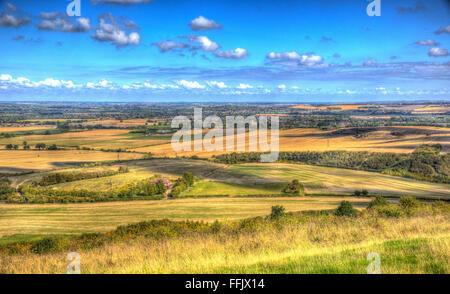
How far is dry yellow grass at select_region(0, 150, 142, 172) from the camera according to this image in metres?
13.9

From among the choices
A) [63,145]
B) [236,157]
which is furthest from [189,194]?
[63,145]

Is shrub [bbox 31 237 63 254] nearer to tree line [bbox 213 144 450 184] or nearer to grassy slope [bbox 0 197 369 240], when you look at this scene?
grassy slope [bbox 0 197 369 240]

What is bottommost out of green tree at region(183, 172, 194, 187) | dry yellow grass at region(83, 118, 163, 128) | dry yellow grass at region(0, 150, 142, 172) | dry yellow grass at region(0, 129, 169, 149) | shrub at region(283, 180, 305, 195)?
shrub at region(283, 180, 305, 195)

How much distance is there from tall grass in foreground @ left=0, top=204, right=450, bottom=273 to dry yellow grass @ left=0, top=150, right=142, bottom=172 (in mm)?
8969

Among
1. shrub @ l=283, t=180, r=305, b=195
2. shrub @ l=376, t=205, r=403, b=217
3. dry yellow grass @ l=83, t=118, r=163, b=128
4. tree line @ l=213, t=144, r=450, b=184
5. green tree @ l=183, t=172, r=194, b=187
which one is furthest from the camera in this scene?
dry yellow grass @ l=83, t=118, r=163, b=128

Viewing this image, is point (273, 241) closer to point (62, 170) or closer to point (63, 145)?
point (62, 170)

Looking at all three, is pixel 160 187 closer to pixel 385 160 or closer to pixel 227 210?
pixel 227 210

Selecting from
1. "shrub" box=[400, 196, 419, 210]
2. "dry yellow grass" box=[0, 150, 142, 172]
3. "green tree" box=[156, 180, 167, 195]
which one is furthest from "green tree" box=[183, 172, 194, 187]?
"shrub" box=[400, 196, 419, 210]

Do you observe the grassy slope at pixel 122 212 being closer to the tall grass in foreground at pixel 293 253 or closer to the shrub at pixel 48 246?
the shrub at pixel 48 246

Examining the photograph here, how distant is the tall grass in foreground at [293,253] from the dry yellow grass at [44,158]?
8.97 metres

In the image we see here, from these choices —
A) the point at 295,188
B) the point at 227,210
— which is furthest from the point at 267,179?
the point at 227,210
